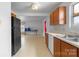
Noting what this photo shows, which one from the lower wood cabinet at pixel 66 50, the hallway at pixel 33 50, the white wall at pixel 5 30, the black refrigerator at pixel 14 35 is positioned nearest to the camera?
the lower wood cabinet at pixel 66 50

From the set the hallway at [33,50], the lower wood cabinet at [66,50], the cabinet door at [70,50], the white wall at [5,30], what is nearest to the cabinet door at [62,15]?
the lower wood cabinet at [66,50]

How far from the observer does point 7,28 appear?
9.41 ft

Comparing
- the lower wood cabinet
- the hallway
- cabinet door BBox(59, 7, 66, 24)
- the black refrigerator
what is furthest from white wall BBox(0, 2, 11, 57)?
cabinet door BBox(59, 7, 66, 24)

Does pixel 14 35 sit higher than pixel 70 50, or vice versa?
pixel 14 35

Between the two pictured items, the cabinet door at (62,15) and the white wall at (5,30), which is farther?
the cabinet door at (62,15)

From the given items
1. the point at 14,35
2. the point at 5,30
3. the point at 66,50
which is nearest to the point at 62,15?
the point at 14,35

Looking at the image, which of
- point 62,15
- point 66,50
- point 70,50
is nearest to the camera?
point 70,50

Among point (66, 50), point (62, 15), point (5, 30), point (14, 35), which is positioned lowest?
point (66, 50)

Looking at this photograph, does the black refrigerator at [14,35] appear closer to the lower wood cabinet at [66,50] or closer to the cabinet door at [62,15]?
the lower wood cabinet at [66,50]

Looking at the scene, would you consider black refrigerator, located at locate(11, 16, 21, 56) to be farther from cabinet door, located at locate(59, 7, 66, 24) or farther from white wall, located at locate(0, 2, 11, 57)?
cabinet door, located at locate(59, 7, 66, 24)

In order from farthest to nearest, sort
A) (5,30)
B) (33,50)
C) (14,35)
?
(33,50), (14,35), (5,30)

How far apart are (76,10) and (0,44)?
84.5 inches

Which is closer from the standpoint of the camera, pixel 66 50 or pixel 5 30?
pixel 66 50

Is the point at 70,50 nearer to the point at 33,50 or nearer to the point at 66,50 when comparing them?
the point at 66,50
